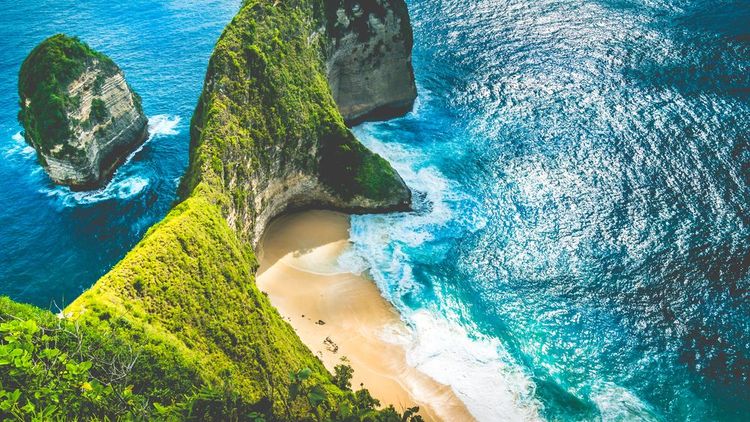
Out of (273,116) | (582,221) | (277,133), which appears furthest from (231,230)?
(582,221)

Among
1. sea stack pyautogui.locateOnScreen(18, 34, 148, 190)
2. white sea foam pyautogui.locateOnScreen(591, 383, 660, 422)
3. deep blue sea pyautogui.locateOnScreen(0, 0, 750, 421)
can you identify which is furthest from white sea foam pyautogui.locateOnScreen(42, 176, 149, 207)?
white sea foam pyautogui.locateOnScreen(591, 383, 660, 422)

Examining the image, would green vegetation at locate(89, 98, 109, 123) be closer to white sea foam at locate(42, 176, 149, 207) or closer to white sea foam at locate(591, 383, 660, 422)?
white sea foam at locate(42, 176, 149, 207)

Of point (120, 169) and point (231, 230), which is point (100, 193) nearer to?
point (120, 169)

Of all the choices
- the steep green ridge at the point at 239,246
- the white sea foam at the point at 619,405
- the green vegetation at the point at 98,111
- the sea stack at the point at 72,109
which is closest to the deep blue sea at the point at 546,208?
the white sea foam at the point at 619,405

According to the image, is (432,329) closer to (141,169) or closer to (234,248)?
(234,248)

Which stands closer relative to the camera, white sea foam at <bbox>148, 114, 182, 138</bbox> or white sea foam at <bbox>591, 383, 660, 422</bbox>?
white sea foam at <bbox>591, 383, 660, 422</bbox>

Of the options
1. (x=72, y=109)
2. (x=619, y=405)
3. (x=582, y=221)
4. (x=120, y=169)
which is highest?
(x=72, y=109)

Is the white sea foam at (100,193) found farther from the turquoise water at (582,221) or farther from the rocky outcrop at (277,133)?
the turquoise water at (582,221)
